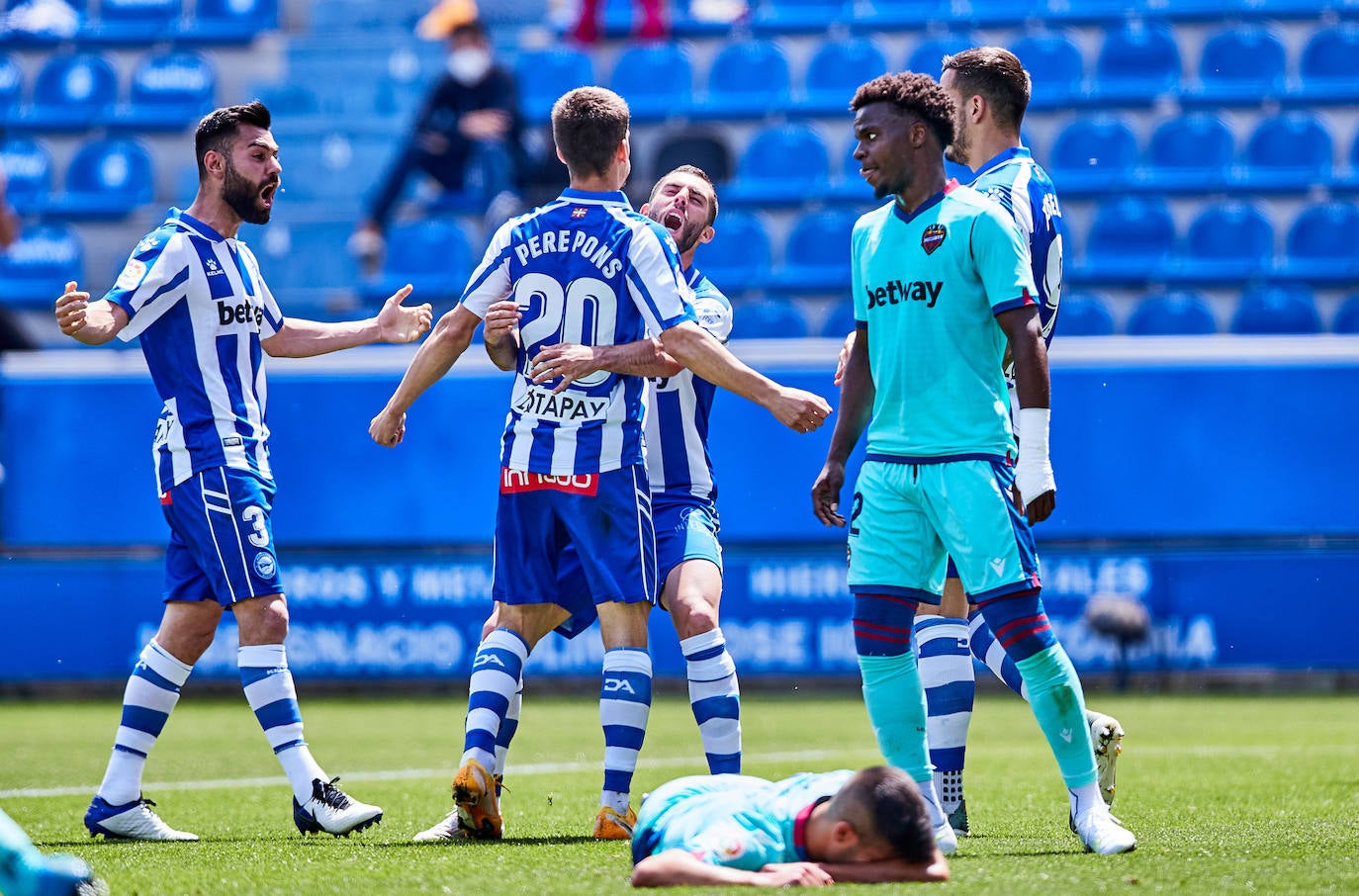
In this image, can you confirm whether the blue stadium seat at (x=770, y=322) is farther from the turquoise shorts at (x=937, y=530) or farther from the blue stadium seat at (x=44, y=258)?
the turquoise shorts at (x=937, y=530)

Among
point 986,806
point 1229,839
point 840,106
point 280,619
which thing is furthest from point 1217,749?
point 840,106

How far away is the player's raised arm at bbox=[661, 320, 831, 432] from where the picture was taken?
4957mm

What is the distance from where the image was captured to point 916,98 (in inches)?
186

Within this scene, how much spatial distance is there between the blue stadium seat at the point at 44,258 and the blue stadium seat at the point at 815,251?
245 inches

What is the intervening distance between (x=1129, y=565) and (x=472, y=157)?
273 inches

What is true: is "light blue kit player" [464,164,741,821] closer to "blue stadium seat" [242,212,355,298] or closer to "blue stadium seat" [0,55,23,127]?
"blue stadium seat" [242,212,355,298]

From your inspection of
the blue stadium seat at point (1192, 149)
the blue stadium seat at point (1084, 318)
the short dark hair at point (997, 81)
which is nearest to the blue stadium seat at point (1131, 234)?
the blue stadium seat at point (1192, 149)

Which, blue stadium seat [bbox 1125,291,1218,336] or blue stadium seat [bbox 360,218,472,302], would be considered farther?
blue stadium seat [bbox 360,218,472,302]

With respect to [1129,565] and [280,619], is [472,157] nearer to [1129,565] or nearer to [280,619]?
[1129,565]

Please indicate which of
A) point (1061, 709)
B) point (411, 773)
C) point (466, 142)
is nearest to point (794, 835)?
point (1061, 709)

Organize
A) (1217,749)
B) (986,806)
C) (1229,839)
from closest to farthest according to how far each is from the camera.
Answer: (1229,839) < (986,806) < (1217,749)

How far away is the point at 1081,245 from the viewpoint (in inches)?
566

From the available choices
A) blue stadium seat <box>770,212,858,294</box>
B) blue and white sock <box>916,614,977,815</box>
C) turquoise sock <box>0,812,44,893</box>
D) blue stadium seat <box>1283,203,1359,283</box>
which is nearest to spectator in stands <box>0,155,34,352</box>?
blue stadium seat <box>770,212,858,294</box>

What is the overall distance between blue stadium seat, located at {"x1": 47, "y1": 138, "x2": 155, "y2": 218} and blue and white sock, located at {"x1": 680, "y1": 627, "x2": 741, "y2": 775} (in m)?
Answer: 11.6
